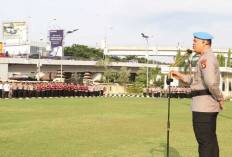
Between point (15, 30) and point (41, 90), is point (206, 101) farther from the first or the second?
point (15, 30)

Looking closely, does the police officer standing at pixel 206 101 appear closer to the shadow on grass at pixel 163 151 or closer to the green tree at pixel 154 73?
the shadow on grass at pixel 163 151

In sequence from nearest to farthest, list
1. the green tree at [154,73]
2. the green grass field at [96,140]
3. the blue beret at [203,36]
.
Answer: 1. the blue beret at [203,36]
2. the green grass field at [96,140]
3. the green tree at [154,73]

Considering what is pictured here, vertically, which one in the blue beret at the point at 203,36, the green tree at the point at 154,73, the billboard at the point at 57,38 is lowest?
the blue beret at the point at 203,36

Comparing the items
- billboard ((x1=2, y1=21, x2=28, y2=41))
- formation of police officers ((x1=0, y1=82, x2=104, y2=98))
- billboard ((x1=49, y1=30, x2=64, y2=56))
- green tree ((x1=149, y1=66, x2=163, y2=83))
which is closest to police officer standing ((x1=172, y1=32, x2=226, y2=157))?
formation of police officers ((x1=0, y1=82, x2=104, y2=98))

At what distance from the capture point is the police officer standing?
6.18 metres

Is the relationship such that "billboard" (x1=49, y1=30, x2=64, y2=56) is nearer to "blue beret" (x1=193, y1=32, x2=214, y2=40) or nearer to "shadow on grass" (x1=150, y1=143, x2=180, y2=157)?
"shadow on grass" (x1=150, y1=143, x2=180, y2=157)

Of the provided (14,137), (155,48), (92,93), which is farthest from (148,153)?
(155,48)

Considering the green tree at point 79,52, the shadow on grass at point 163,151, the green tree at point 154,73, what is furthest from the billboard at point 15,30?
the shadow on grass at point 163,151

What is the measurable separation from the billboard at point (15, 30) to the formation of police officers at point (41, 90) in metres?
52.6

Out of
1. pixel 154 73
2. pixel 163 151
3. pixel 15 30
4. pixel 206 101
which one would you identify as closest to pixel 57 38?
pixel 15 30

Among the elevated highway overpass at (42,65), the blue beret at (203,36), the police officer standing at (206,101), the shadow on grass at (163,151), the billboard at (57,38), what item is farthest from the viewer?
the billboard at (57,38)

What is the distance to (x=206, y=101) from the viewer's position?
20.7 ft

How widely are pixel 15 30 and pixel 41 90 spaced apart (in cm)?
6155

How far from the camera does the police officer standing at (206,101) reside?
6.18 metres
